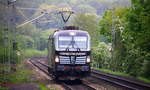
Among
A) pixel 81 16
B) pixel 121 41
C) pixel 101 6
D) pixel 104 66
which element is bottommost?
pixel 104 66

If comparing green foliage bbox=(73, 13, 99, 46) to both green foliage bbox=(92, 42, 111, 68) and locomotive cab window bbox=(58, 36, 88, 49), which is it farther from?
locomotive cab window bbox=(58, 36, 88, 49)

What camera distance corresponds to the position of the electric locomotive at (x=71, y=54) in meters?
24.2

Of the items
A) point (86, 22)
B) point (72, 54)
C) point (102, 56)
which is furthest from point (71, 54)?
point (86, 22)

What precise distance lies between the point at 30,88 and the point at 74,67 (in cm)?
465

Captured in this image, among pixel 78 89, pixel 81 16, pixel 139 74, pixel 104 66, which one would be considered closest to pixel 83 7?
pixel 81 16

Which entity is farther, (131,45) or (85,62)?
(131,45)

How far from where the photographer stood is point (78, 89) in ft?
71.2

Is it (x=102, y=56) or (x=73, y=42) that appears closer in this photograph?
(x=73, y=42)

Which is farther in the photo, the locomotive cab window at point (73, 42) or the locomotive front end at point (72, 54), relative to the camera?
the locomotive cab window at point (73, 42)

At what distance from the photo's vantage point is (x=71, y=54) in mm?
24312

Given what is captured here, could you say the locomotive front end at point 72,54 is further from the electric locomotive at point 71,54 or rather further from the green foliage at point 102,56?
the green foliage at point 102,56

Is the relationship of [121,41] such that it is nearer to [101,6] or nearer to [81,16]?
[81,16]

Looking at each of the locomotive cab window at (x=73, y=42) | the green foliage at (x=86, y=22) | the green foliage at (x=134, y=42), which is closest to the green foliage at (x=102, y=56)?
the green foliage at (x=134, y=42)

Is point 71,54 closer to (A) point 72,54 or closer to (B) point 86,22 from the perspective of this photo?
(A) point 72,54
